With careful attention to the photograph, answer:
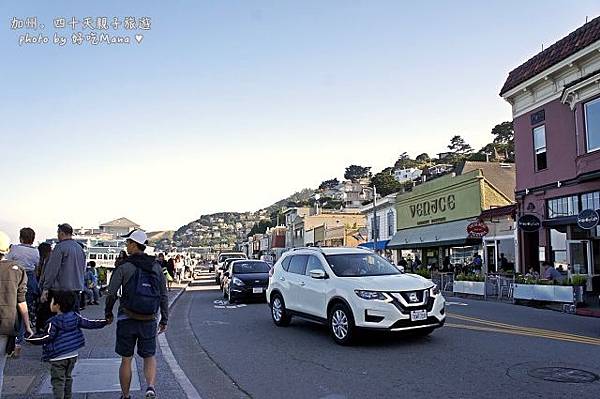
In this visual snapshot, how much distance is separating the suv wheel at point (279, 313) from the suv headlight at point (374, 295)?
3.24 metres

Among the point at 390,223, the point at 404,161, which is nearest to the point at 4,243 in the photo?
the point at 390,223

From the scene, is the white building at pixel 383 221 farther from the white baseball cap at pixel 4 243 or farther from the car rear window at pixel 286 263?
the white baseball cap at pixel 4 243

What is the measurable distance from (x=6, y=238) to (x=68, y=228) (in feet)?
7.03

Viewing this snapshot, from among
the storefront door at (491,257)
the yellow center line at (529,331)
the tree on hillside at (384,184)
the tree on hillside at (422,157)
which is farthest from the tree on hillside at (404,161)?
the yellow center line at (529,331)

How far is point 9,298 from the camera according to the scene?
234 inches

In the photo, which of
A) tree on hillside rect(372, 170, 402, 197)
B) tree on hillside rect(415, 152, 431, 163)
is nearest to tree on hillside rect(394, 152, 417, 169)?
tree on hillside rect(415, 152, 431, 163)

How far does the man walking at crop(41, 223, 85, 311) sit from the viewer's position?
8406 millimetres

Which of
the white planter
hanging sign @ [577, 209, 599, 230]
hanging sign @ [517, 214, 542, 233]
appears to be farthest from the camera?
hanging sign @ [517, 214, 542, 233]

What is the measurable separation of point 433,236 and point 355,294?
26.4m

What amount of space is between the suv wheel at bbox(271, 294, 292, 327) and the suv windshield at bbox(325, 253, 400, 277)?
199 centimetres

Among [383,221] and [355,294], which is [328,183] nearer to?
[383,221]

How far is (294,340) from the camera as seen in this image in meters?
11.3

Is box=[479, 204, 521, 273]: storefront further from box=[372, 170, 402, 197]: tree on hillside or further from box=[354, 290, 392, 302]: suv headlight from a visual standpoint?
box=[372, 170, 402, 197]: tree on hillside

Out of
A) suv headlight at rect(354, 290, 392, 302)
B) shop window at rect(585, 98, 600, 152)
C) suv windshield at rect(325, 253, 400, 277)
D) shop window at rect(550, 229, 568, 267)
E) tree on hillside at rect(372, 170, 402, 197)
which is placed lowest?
suv headlight at rect(354, 290, 392, 302)
